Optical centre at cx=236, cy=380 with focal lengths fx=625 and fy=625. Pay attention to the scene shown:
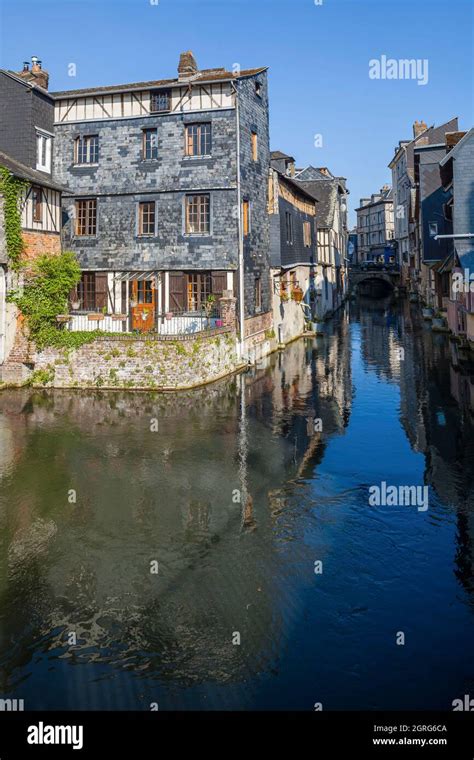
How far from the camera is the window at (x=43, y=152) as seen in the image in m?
28.4

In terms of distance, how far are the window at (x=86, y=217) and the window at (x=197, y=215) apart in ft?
15.1

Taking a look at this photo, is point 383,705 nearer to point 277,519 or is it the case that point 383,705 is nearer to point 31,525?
point 277,519

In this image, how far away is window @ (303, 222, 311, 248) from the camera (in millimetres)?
42000

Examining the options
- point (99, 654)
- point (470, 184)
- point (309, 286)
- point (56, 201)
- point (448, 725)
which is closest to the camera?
point (448, 725)

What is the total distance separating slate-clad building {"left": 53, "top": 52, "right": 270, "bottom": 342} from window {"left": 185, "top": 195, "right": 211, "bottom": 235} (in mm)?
45

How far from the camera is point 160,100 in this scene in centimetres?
2816

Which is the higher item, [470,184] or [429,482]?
[470,184]

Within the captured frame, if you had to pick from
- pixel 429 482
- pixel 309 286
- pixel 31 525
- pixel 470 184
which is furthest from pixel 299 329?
pixel 31 525

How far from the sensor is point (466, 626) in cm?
785

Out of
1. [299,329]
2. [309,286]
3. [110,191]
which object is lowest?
[299,329]

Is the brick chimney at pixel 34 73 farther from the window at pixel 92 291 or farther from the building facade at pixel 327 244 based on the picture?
the building facade at pixel 327 244

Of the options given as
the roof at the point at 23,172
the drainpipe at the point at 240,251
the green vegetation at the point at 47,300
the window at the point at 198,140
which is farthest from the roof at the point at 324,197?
the green vegetation at the point at 47,300

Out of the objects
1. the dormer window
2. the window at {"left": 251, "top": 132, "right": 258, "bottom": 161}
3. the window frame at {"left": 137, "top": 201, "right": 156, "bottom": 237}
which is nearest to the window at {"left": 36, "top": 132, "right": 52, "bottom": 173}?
the dormer window

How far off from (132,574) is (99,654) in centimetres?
202
